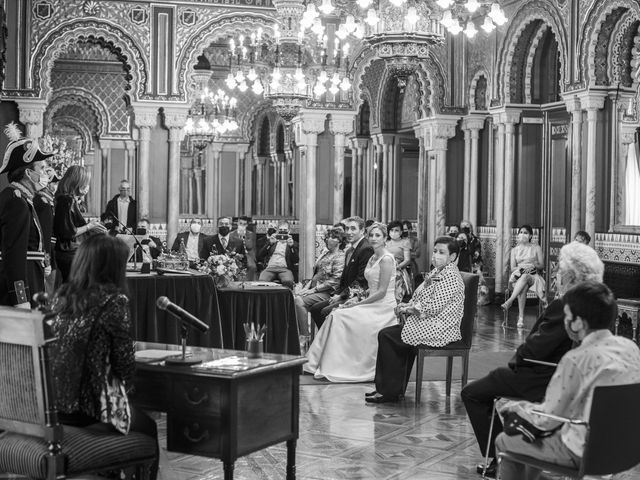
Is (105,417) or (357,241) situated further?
(357,241)

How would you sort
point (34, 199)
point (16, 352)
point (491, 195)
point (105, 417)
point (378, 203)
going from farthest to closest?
point (378, 203)
point (491, 195)
point (34, 199)
point (105, 417)
point (16, 352)

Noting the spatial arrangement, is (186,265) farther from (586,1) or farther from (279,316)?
(586,1)

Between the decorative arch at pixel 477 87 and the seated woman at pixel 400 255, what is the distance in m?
2.74

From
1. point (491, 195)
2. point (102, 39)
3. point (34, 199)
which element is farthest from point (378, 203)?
point (34, 199)

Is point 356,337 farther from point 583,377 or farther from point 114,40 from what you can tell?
point 114,40

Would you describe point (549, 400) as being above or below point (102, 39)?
below

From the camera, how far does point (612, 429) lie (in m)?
3.75

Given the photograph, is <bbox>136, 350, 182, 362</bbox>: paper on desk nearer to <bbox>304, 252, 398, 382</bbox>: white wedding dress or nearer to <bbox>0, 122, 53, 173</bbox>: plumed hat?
<bbox>0, 122, 53, 173</bbox>: plumed hat

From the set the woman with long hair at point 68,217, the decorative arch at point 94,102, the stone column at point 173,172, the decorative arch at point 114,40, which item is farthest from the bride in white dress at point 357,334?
the decorative arch at point 94,102

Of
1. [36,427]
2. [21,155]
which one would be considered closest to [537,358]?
[36,427]

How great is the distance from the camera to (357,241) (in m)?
8.73

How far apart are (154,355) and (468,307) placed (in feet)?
10.7

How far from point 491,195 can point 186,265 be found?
8879mm

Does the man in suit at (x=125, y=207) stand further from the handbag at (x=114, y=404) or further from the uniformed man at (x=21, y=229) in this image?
the handbag at (x=114, y=404)
